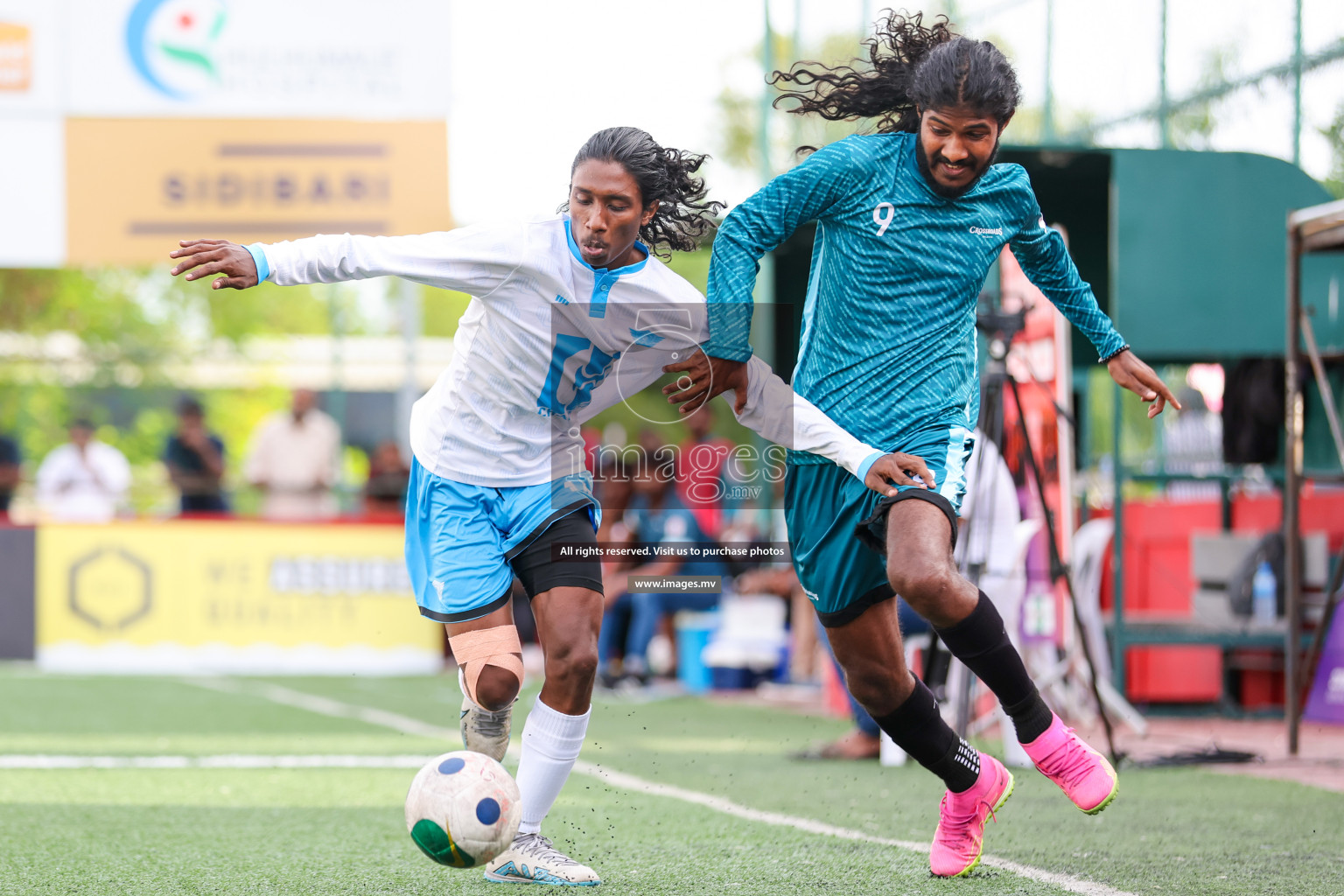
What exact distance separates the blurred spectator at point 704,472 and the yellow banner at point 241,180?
339cm

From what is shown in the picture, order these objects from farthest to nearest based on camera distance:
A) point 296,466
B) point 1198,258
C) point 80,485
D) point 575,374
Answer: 1. point 80,485
2. point 296,466
3. point 1198,258
4. point 575,374

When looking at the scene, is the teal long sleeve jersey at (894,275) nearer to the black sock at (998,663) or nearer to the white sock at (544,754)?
the black sock at (998,663)

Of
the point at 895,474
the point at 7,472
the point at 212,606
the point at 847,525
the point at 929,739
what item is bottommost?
the point at 212,606

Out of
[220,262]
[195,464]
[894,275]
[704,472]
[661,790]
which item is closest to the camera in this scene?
[220,262]

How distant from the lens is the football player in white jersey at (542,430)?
15.2ft

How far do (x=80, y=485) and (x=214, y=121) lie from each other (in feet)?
13.4

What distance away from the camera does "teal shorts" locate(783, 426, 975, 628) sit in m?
4.61

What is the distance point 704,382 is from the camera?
4.33 meters

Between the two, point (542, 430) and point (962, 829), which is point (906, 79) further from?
point (962, 829)

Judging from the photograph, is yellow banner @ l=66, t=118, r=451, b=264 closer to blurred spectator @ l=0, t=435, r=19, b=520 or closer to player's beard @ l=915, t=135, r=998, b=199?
blurred spectator @ l=0, t=435, r=19, b=520

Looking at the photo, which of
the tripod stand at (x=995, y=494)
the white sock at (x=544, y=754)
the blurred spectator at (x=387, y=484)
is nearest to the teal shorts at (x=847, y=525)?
the white sock at (x=544, y=754)

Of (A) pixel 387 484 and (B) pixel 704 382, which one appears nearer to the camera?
(B) pixel 704 382

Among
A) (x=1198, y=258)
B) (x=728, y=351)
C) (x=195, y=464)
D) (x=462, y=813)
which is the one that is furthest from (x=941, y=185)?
(x=195, y=464)

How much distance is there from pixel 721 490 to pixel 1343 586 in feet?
16.9
